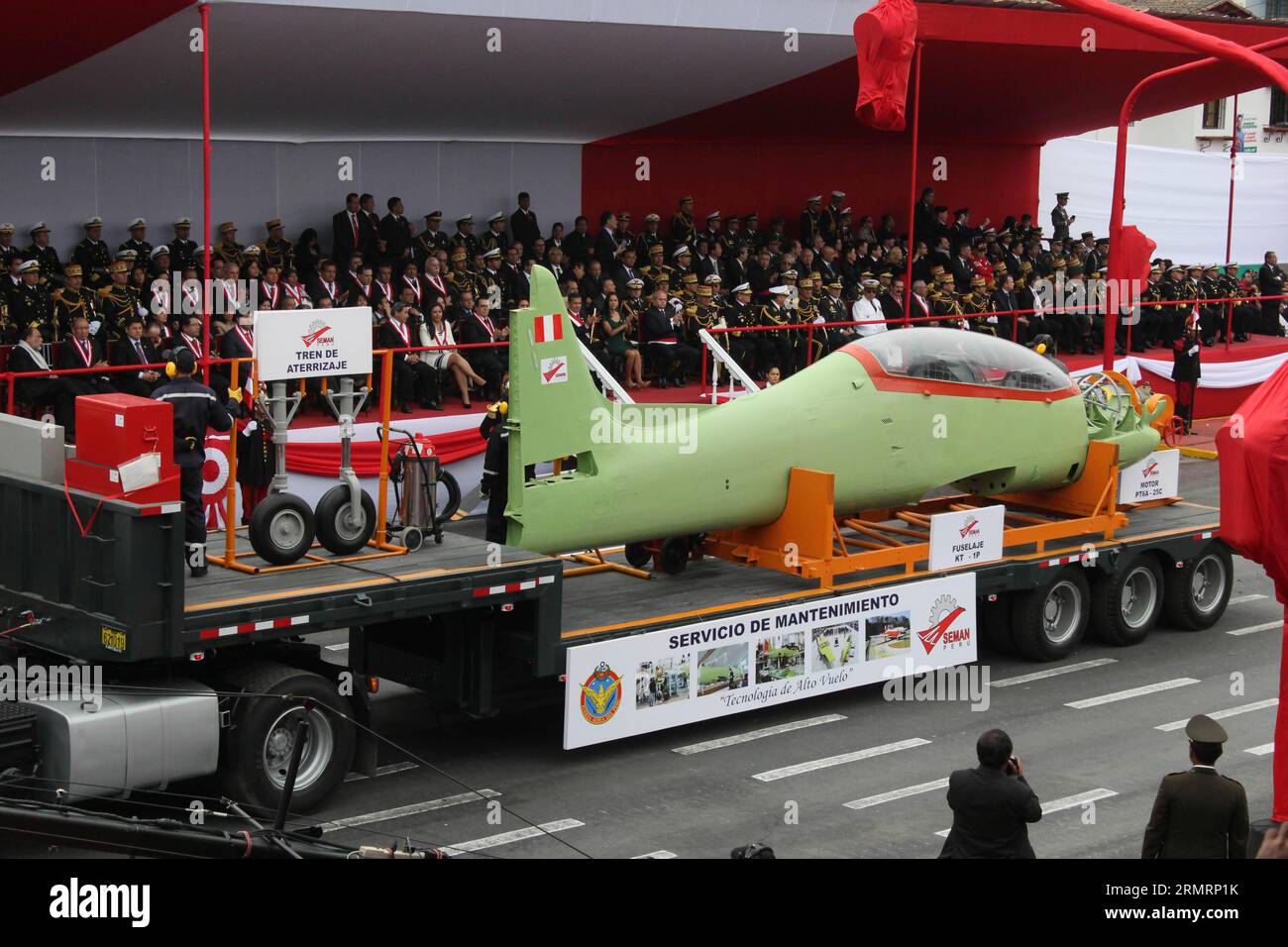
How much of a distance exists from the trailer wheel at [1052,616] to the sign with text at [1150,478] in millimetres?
1548

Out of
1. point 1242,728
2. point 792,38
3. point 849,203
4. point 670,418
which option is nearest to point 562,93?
point 792,38

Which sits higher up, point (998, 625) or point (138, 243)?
point (138, 243)

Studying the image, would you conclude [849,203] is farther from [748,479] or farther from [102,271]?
[748,479]

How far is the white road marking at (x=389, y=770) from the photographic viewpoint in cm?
1310

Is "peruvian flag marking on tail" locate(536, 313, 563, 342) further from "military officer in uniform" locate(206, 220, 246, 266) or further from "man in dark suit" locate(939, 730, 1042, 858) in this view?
"military officer in uniform" locate(206, 220, 246, 266)

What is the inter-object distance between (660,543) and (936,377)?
327 cm

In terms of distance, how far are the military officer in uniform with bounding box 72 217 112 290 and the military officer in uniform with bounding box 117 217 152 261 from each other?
29cm

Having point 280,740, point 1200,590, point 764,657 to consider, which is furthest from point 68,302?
point 1200,590

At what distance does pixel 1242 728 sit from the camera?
14891mm

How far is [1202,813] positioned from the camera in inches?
364

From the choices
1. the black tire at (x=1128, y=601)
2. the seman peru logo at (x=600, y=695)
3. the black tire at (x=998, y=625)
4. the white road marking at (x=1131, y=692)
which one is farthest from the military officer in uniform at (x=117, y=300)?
the white road marking at (x=1131, y=692)

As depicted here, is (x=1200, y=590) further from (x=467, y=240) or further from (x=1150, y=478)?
(x=467, y=240)

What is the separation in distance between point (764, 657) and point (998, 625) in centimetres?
364

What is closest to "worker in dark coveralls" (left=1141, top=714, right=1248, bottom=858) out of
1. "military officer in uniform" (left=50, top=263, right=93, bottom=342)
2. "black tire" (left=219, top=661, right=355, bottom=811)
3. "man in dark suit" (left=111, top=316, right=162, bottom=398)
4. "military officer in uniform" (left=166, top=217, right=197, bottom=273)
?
"black tire" (left=219, top=661, right=355, bottom=811)
